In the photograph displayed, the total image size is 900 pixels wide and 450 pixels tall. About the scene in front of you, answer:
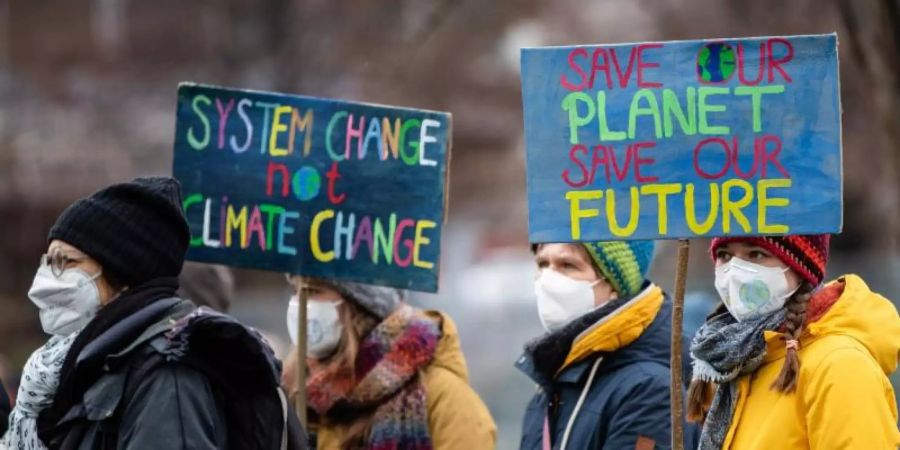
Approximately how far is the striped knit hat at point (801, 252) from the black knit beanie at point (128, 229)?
1.67m

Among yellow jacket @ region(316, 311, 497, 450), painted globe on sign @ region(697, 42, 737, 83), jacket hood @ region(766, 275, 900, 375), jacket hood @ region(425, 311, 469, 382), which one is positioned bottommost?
yellow jacket @ region(316, 311, 497, 450)

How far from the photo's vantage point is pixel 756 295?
509 centimetres

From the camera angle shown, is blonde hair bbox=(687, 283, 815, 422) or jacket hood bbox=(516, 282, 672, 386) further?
jacket hood bbox=(516, 282, 672, 386)

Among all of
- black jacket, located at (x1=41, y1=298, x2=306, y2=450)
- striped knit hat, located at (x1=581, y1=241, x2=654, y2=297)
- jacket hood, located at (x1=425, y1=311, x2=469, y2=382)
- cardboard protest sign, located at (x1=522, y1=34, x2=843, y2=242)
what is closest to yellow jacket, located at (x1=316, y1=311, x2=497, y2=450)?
jacket hood, located at (x1=425, y1=311, x2=469, y2=382)

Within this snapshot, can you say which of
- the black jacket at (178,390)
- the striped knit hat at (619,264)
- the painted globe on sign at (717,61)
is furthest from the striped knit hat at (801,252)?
the black jacket at (178,390)

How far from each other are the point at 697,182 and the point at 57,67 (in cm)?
1707

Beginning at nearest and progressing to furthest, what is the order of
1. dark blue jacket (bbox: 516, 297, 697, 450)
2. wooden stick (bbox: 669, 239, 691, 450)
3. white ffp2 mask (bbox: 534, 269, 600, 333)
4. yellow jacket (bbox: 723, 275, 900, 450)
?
1. yellow jacket (bbox: 723, 275, 900, 450)
2. wooden stick (bbox: 669, 239, 691, 450)
3. dark blue jacket (bbox: 516, 297, 697, 450)
4. white ffp2 mask (bbox: 534, 269, 600, 333)

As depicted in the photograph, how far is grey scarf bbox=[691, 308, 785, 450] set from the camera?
199 inches

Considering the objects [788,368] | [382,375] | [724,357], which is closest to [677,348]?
[724,357]

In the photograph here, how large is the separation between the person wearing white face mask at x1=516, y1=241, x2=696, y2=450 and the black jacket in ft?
3.75

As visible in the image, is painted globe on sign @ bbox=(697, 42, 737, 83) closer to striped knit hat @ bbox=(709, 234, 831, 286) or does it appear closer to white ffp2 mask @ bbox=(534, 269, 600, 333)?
striped knit hat @ bbox=(709, 234, 831, 286)

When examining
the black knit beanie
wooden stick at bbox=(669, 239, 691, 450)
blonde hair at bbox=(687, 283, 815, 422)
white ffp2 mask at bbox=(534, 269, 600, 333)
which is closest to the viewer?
blonde hair at bbox=(687, 283, 815, 422)

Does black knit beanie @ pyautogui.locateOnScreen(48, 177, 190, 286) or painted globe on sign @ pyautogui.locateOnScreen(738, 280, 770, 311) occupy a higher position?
black knit beanie @ pyautogui.locateOnScreen(48, 177, 190, 286)

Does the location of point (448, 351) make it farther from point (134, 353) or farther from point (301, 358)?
point (134, 353)
